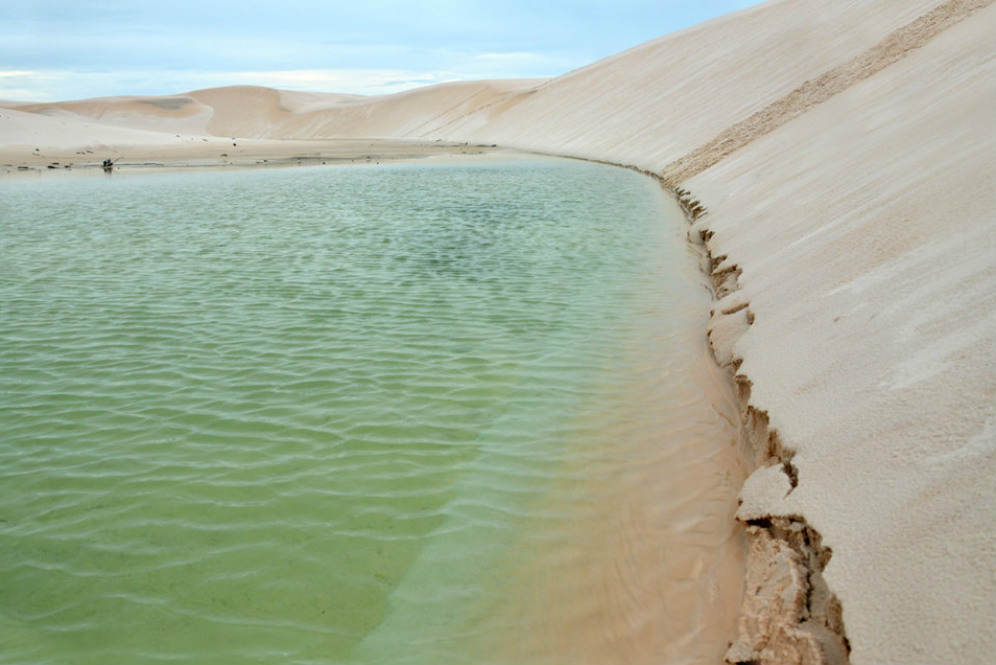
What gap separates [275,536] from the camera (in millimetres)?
3635

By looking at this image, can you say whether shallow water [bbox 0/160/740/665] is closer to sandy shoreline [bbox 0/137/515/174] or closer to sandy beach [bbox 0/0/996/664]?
sandy beach [bbox 0/0/996/664]

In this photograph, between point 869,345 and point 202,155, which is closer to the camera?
point 869,345

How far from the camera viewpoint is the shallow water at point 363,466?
10.0ft

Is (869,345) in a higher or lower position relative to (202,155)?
lower

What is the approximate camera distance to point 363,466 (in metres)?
4.31

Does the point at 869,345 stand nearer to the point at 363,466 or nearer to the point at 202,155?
the point at 363,466

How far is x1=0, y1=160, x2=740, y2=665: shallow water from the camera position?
3062 millimetres

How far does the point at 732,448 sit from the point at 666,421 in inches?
20.7

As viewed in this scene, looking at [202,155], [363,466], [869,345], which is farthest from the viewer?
[202,155]

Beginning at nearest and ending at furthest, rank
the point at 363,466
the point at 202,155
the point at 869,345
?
the point at 869,345 < the point at 363,466 < the point at 202,155

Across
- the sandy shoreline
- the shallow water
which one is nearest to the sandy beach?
the shallow water

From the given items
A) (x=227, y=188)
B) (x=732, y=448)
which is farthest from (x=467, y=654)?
(x=227, y=188)

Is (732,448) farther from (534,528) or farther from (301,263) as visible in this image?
(301,263)

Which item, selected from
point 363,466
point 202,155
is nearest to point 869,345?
point 363,466
